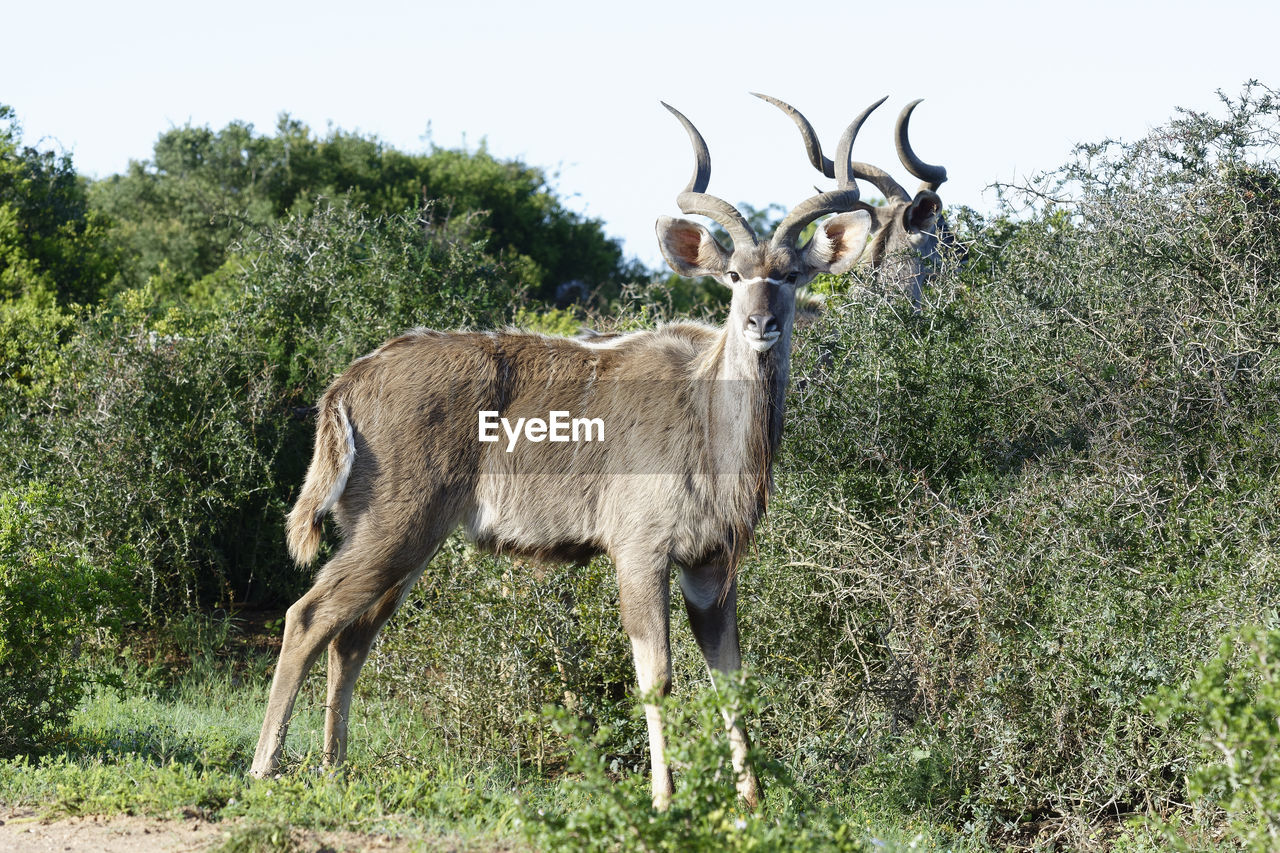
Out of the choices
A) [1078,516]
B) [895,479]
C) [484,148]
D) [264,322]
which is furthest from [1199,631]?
[484,148]

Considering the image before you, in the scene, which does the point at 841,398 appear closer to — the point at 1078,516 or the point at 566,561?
the point at 1078,516

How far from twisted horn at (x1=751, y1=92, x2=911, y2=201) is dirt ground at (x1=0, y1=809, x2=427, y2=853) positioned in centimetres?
350

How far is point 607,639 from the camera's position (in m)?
5.89

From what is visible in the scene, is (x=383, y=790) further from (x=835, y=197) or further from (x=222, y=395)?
(x=222, y=395)

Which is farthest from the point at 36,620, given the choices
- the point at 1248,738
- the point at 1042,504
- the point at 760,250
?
the point at 1248,738

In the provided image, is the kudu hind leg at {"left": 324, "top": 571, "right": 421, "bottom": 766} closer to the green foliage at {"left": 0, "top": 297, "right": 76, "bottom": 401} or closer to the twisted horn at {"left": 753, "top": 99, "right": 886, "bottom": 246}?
the twisted horn at {"left": 753, "top": 99, "right": 886, "bottom": 246}

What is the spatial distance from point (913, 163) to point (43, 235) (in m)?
8.98

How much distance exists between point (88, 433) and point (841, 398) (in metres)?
4.46

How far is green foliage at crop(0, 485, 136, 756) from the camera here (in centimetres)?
496

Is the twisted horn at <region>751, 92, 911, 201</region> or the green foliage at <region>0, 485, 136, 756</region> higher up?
the twisted horn at <region>751, 92, 911, 201</region>

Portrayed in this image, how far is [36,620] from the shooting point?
5.08 meters

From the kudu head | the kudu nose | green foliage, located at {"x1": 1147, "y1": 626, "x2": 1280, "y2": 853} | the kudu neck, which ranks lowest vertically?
green foliage, located at {"x1": 1147, "y1": 626, "x2": 1280, "y2": 853}

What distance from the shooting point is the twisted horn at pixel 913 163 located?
8.30 metres

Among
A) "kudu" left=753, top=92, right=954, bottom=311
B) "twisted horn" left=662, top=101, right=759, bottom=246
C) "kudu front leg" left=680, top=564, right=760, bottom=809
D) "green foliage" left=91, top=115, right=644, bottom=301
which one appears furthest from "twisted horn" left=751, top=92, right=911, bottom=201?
"green foliage" left=91, top=115, right=644, bottom=301
